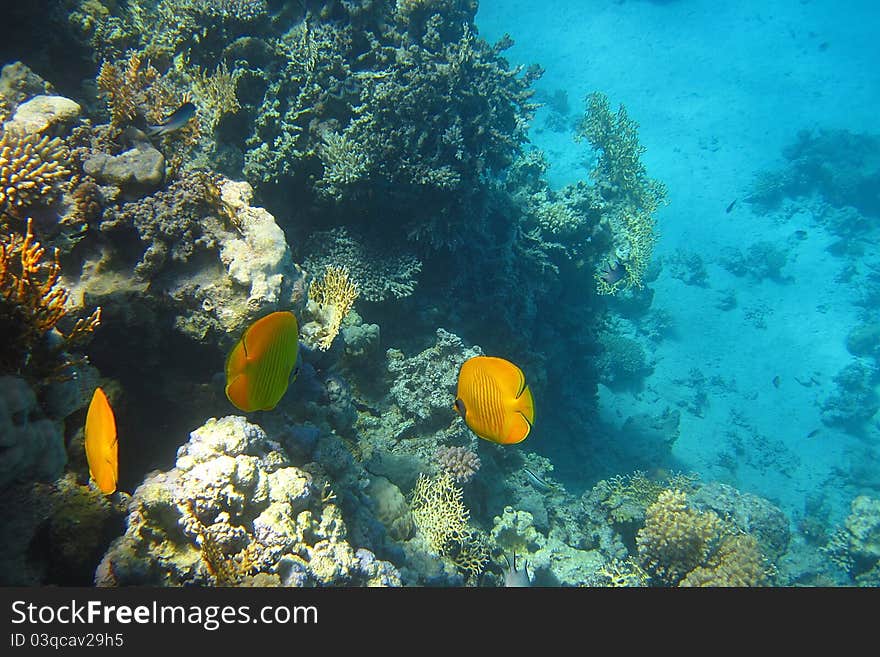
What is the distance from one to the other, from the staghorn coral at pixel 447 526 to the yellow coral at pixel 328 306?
2.05 metres

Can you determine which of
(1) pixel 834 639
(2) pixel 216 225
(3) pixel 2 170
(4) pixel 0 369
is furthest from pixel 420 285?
(1) pixel 834 639

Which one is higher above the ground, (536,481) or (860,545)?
(536,481)

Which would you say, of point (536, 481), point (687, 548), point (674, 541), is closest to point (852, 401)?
point (687, 548)

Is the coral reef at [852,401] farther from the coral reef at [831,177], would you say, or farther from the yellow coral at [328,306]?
the yellow coral at [328,306]

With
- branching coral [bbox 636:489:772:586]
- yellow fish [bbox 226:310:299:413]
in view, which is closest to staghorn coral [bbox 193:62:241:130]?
yellow fish [bbox 226:310:299:413]

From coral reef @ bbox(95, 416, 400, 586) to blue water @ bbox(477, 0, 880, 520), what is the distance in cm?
1129

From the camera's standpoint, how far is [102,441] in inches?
79.5

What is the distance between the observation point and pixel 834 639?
257cm

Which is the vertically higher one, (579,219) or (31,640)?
(579,219)

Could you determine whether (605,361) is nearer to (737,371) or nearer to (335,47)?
(737,371)

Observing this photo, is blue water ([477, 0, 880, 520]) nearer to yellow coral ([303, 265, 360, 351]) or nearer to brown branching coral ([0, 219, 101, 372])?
yellow coral ([303, 265, 360, 351])

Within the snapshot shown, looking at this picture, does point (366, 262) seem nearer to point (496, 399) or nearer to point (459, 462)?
point (459, 462)

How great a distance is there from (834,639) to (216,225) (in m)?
5.03

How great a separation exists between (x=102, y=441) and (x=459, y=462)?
156 inches
